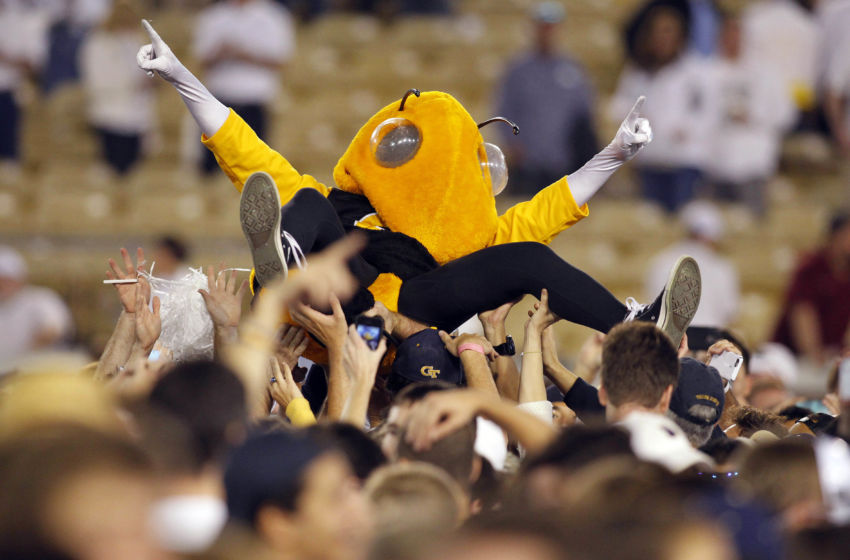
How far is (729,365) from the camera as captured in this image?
4629 mm

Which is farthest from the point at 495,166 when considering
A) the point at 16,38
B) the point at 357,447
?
the point at 16,38

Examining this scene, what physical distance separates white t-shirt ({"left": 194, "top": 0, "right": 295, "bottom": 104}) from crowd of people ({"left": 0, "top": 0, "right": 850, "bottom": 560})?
5.32 ft

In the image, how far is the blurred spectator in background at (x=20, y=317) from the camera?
777 centimetres

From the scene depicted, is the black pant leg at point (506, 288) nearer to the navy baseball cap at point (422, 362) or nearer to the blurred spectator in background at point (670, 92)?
the navy baseball cap at point (422, 362)

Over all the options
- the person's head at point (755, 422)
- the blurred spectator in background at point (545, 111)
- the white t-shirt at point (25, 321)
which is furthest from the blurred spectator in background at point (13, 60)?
the person's head at point (755, 422)

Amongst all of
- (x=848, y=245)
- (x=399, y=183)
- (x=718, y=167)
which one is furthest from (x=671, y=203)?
(x=399, y=183)

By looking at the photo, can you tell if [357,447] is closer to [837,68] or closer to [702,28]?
[702,28]

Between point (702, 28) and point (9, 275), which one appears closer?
point (9, 275)

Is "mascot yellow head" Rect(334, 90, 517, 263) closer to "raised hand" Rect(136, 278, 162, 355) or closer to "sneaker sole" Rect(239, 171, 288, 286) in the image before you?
"sneaker sole" Rect(239, 171, 288, 286)

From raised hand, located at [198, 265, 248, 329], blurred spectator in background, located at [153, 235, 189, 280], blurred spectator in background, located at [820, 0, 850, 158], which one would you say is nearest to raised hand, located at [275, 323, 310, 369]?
raised hand, located at [198, 265, 248, 329]

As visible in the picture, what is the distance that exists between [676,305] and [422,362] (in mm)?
864

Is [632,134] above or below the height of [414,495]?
above

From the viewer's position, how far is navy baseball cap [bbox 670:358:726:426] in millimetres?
3889

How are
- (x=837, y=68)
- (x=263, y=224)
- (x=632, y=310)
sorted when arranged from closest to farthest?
1. (x=263, y=224)
2. (x=632, y=310)
3. (x=837, y=68)
